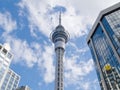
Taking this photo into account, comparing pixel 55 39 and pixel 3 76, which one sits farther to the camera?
pixel 55 39

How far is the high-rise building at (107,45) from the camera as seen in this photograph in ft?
183

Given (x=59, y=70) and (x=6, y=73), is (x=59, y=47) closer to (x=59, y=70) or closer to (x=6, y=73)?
(x=59, y=70)

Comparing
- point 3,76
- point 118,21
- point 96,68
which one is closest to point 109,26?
point 118,21

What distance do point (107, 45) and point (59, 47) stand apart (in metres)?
94.1

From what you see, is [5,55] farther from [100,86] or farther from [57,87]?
[100,86]

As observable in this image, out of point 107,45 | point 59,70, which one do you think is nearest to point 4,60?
point 59,70

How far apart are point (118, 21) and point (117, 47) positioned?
1078cm

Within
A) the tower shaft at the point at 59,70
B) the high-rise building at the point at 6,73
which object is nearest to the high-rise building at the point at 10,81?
the high-rise building at the point at 6,73

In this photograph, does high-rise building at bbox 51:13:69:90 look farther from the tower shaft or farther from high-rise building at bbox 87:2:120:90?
high-rise building at bbox 87:2:120:90

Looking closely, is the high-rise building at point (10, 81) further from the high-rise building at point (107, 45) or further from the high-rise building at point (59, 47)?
the high-rise building at point (107, 45)

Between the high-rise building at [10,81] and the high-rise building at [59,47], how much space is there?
27.4 meters

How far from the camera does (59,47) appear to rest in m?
156

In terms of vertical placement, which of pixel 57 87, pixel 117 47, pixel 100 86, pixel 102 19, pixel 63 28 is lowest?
pixel 100 86

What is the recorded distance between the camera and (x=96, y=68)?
70375 millimetres
